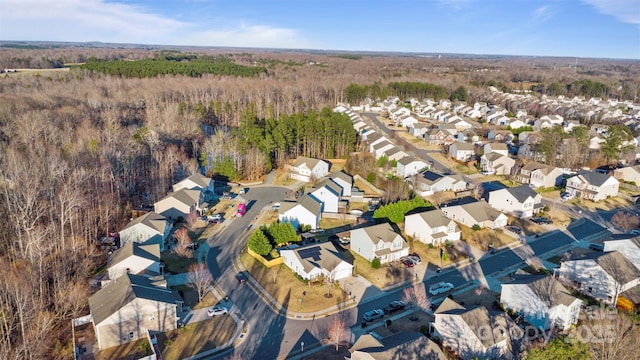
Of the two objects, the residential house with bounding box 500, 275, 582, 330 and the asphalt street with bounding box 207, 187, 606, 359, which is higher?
the residential house with bounding box 500, 275, 582, 330

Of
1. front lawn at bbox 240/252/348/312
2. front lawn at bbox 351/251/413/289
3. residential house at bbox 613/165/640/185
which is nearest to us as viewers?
front lawn at bbox 240/252/348/312

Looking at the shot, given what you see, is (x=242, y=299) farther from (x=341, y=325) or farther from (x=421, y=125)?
(x=421, y=125)

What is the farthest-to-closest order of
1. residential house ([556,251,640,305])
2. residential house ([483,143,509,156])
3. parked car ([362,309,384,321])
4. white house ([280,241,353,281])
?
residential house ([483,143,509,156]) → white house ([280,241,353,281]) → residential house ([556,251,640,305]) → parked car ([362,309,384,321])

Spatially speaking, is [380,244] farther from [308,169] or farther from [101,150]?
[101,150]

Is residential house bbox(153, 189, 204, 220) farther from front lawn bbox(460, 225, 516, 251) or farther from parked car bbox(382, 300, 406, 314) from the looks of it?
front lawn bbox(460, 225, 516, 251)

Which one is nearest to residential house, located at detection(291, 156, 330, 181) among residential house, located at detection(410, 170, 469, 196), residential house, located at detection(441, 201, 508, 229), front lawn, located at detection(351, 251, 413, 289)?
residential house, located at detection(410, 170, 469, 196)

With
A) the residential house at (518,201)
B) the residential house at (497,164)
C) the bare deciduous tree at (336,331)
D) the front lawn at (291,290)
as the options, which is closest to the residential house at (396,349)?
the bare deciduous tree at (336,331)

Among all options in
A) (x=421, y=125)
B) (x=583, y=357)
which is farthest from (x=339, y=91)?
(x=583, y=357)
